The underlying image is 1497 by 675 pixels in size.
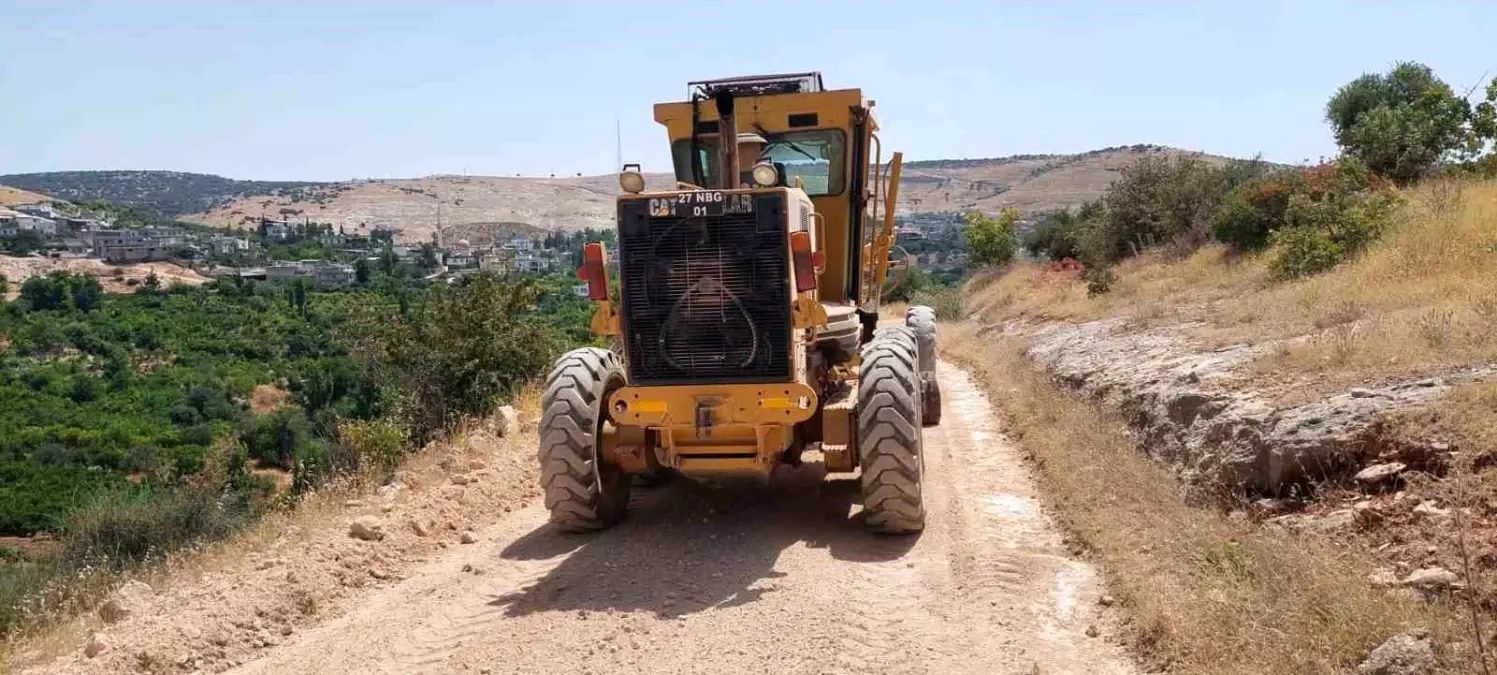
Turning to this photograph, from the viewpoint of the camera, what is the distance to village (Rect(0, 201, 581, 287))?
67688mm

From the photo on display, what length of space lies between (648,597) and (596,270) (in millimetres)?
2335

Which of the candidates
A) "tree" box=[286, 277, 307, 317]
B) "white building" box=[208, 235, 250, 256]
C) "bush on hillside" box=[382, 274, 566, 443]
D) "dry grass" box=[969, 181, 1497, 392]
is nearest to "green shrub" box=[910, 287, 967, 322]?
"dry grass" box=[969, 181, 1497, 392]

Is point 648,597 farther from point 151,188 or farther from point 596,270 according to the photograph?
point 151,188

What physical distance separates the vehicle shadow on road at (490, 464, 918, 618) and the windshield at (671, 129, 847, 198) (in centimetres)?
258

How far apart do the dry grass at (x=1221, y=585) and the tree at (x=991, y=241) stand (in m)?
34.9

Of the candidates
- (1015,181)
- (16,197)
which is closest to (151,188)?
(16,197)

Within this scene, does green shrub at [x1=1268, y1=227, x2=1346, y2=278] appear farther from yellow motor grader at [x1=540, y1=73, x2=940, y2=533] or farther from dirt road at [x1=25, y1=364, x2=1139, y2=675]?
yellow motor grader at [x1=540, y1=73, x2=940, y2=533]

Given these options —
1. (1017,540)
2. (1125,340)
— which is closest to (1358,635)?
(1017,540)

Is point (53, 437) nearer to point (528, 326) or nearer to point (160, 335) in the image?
point (160, 335)

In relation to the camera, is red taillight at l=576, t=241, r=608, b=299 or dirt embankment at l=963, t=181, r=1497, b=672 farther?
red taillight at l=576, t=241, r=608, b=299

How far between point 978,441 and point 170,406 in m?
41.1

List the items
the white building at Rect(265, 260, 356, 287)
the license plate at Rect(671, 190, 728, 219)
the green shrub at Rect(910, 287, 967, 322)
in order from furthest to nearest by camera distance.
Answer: the white building at Rect(265, 260, 356, 287)
the green shrub at Rect(910, 287, 967, 322)
the license plate at Rect(671, 190, 728, 219)

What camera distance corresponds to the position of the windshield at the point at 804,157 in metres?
9.09

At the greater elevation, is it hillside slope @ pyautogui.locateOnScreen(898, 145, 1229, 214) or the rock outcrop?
hillside slope @ pyautogui.locateOnScreen(898, 145, 1229, 214)
